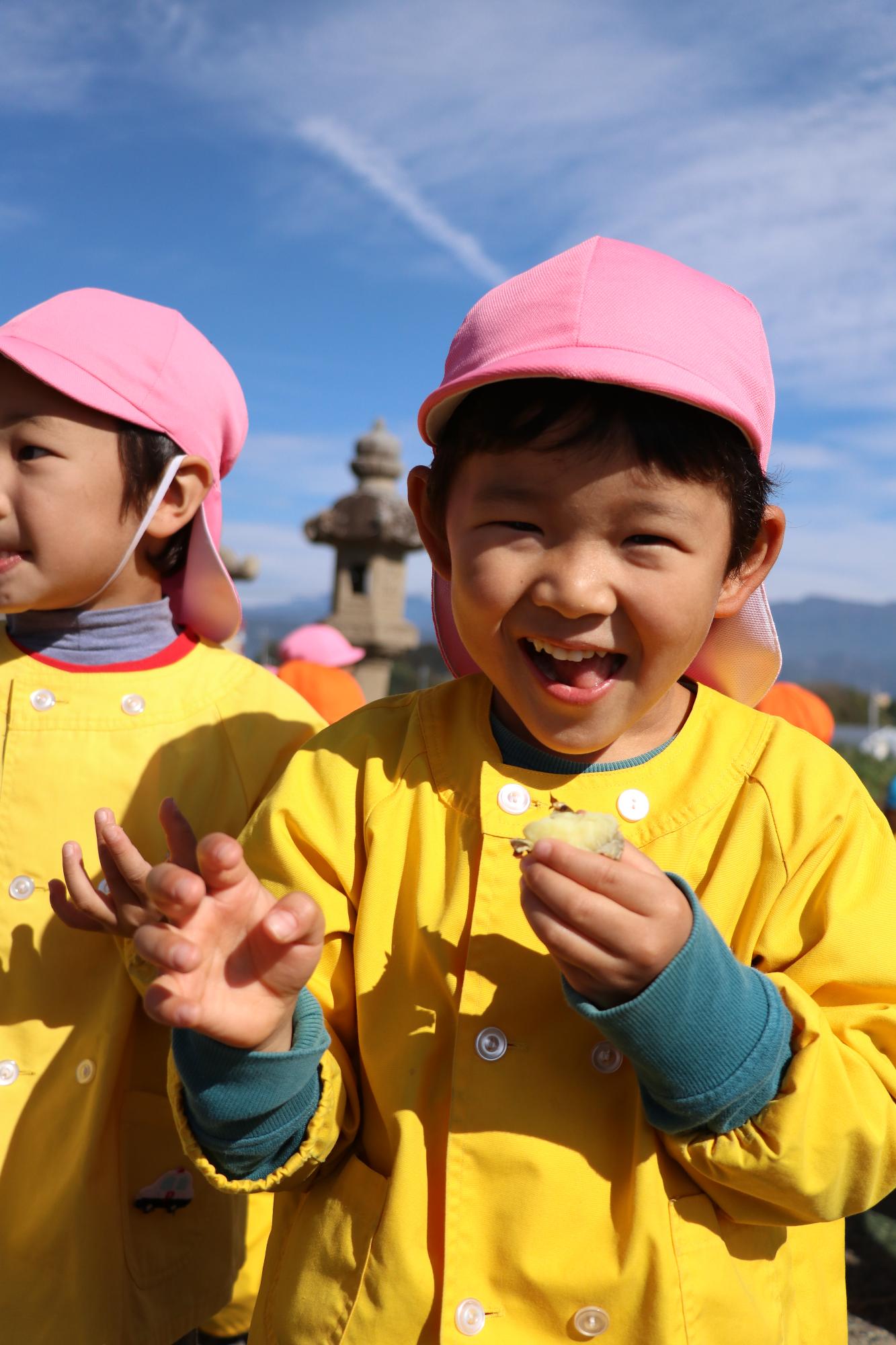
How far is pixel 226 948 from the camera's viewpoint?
1.40 m

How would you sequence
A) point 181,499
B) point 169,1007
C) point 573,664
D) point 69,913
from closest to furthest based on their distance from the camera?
point 169,1007 < point 573,664 < point 69,913 < point 181,499

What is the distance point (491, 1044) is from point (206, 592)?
1360mm

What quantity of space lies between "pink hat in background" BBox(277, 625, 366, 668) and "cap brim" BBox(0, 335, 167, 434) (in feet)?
19.7

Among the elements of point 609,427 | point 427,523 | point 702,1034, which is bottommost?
point 702,1034

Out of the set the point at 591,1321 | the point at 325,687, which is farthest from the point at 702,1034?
the point at 325,687

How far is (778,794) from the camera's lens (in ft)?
5.42

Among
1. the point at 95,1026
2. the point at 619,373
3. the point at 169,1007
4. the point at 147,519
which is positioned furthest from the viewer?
the point at 147,519

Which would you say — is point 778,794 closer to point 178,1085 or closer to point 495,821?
point 495,821

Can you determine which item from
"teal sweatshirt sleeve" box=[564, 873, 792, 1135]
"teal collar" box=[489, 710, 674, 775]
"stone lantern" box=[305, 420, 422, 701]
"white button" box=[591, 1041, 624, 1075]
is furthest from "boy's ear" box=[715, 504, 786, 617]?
"stone lantern" box=[305, 420, 422, 701]

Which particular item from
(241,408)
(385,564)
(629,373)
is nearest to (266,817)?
(629,373)

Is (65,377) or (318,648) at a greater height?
(65,377)

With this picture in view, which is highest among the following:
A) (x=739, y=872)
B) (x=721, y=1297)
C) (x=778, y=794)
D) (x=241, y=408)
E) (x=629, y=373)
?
(x=241, y=408)

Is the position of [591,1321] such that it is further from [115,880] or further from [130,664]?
[130,664]

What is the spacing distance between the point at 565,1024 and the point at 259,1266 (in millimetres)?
1568
